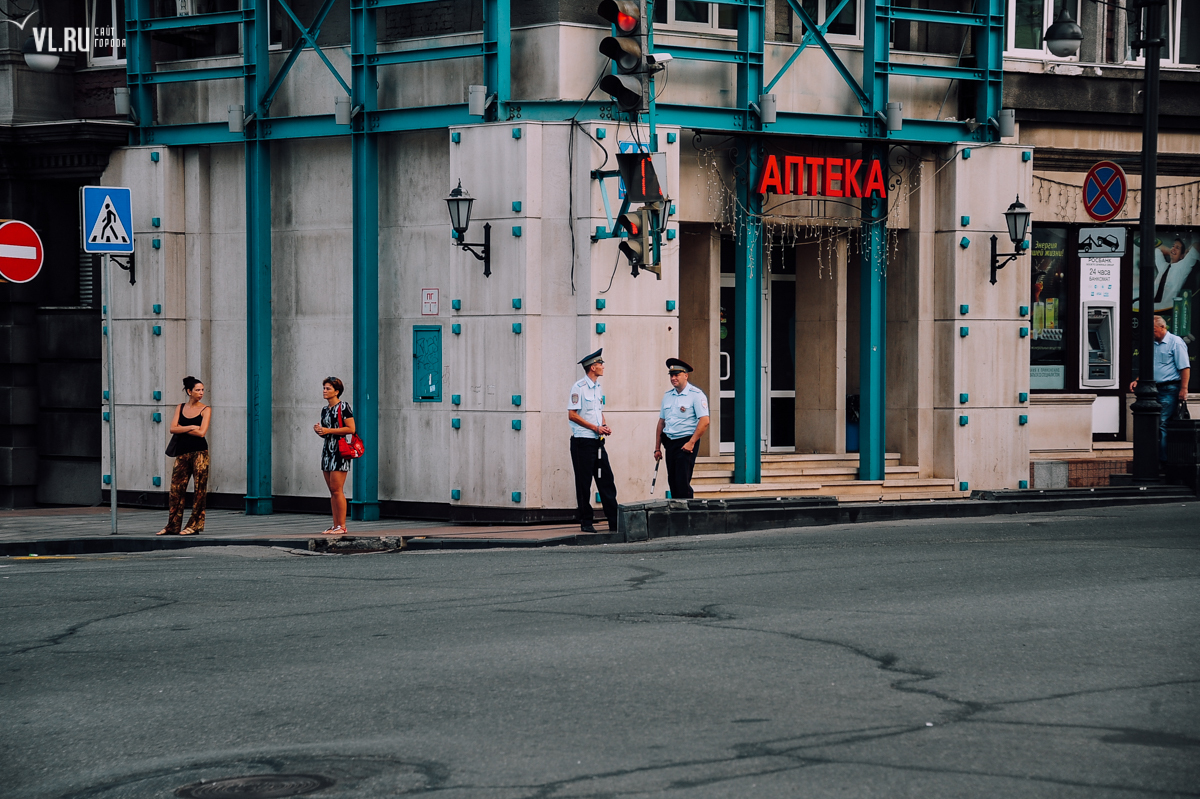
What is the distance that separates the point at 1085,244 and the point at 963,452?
9.91 ft

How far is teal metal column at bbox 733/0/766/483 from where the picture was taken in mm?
17484

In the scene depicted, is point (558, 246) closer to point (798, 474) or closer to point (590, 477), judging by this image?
point (590, 477)

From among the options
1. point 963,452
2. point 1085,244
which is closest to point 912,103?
point 1085,244

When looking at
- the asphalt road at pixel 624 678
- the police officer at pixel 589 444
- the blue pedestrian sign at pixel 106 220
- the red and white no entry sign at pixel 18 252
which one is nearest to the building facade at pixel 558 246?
the police officer at pixel 589 444

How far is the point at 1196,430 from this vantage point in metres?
17.8

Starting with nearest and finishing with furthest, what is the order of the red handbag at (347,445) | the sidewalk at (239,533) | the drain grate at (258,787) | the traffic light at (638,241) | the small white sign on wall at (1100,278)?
the drain grate at (258,787) < the sidewalk at (239,533) < the red handbag at (347,445) < the traffic light at (638,241) < the small white sign on wall at (1100,278)

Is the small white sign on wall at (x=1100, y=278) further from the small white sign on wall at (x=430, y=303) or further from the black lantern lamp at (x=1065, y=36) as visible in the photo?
the small white sign on wall at (x=430, y=303)

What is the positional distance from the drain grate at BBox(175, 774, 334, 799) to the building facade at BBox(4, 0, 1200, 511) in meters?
10.6

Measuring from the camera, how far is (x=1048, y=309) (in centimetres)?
2066

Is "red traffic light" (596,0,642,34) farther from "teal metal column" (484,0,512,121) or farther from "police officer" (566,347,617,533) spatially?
"police officer" (566,347,617,533)

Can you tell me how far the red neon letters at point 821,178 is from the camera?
17.7 metres

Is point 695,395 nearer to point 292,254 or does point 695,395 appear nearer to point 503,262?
point 503,262

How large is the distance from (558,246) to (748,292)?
2.57 meters

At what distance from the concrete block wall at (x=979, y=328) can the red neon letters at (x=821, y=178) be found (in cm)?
110
